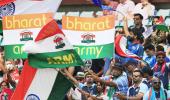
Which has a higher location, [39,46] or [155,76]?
[39,46]

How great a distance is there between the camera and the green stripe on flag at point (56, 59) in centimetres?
1003

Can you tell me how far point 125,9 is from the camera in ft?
58.3

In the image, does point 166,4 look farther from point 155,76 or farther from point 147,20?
point 155,76

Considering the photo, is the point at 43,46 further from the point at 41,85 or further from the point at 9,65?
the point at 9,65

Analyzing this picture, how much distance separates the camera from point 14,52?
1416cm

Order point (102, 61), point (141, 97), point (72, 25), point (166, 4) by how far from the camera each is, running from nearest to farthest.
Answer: point (141, 97) < point (72, 25) < point (102, 61) < point (166, 4)

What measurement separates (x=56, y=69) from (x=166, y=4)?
9276 millimetres

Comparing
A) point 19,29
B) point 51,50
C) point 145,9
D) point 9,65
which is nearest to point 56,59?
point 51,50

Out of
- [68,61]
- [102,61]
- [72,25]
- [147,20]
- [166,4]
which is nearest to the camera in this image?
[68,61]

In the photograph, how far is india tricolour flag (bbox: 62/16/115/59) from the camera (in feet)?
46.0

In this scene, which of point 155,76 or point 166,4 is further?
point 166,4

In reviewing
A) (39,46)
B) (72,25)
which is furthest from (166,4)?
(39,46)

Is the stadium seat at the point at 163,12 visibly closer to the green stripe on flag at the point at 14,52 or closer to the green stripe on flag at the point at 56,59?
the green stripe on flag at the point at 14,52

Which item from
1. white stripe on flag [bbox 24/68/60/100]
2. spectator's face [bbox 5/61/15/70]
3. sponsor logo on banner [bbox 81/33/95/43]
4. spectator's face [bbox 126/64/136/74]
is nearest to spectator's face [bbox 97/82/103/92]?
spectator's face [bbox 126/64/136/74]
